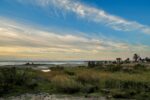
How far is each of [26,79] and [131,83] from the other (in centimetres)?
841

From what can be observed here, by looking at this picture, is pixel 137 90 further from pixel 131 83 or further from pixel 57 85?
pixel 57 85

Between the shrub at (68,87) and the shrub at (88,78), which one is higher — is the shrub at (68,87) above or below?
below

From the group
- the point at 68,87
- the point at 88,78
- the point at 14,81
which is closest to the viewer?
the point at 68,87

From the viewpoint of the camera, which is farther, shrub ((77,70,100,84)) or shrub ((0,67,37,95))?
shrub ((77,70,100,84))

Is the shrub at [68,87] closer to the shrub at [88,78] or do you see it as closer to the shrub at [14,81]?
the shrub at [14,81]

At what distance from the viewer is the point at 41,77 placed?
92.5 ft

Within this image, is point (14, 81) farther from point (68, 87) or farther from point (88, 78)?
point (88, 78)

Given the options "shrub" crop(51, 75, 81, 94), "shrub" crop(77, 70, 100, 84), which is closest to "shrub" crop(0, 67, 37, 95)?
"shrub" crop(51, 75, 81, 94)

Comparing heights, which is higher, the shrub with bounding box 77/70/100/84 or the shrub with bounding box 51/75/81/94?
the shrub with bounding box 77/70/100/84

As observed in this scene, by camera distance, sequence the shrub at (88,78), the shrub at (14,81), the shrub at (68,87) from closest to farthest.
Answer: the shrub at (68,87) → the shrub at (14,81) → the shrub at (88,78)

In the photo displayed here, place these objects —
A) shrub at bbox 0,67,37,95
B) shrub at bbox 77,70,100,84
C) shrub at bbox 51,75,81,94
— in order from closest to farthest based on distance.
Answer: shrub at bbox 51,75,81,94
shrub at bbox 0,67,37,95
shrub at bbox 77,70,100,84

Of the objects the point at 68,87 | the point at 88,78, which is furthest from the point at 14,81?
the point at 88,78

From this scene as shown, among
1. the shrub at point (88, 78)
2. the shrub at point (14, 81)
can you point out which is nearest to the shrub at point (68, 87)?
the shrub at point (14, 81)

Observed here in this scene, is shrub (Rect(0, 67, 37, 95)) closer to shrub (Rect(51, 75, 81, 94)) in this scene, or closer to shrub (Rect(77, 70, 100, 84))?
shrub (Rect(51, 75, 81, 94))
